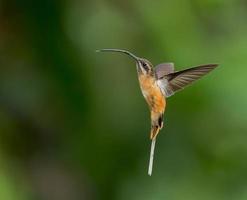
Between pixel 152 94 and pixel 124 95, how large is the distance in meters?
1.51

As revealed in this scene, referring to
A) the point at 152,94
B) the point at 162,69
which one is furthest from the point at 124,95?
the point at 152,94

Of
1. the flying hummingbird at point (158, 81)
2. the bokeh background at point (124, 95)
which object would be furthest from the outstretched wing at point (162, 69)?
the bokeh background at point (124, 95)

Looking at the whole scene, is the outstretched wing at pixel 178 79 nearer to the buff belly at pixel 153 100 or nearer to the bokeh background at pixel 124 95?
the buff belly at pixel 153 100

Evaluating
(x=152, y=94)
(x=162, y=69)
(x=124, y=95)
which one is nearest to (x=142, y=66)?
(x=152, y=94)

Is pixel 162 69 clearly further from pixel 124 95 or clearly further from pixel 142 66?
pixel 124 95

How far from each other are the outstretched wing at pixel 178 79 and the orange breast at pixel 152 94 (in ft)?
0.09

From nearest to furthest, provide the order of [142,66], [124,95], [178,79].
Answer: [142,66] → [178,79] → [124,95]

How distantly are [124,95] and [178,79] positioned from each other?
1406mm

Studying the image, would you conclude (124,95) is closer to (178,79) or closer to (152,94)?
(178,79)

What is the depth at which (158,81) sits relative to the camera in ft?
2.45

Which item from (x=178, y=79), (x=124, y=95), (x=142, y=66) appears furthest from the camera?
(x=124, y=95)

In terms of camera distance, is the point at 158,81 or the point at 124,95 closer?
the point at 158,81

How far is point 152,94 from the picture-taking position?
26.7 inches

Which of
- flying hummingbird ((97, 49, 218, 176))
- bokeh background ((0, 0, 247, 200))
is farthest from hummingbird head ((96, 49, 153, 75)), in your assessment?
bokeh background ((0, 0, 247, 200))
